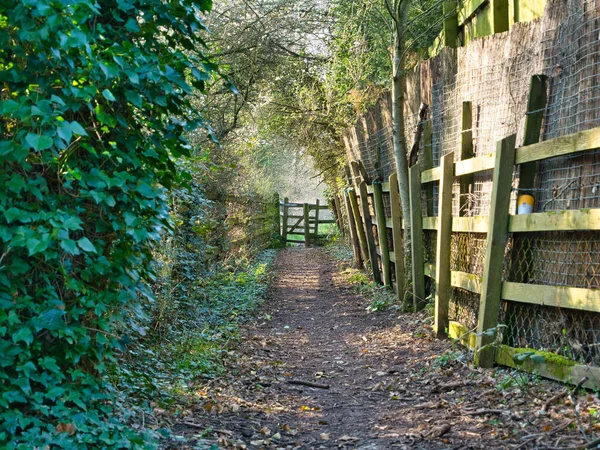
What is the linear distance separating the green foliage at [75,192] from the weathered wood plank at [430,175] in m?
4.04

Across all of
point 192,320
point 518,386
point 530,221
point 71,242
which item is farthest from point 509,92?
point 192,320

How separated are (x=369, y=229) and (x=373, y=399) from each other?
681 cm

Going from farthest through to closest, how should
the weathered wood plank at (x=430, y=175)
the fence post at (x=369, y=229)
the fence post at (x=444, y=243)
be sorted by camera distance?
the fence post at (x=369, y=229) → the weathered wood plank at (x=430, y=175) → the fence post at (x=444, y=243)

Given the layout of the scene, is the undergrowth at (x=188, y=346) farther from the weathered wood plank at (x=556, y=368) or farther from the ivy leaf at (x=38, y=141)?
the weathered wood plank at (x=556, y=368)

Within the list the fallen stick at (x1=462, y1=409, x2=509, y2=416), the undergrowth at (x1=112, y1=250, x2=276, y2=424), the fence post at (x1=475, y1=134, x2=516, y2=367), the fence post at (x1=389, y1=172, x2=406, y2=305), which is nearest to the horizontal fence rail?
the fence post at (x1=475, y1=134, x2=516, y2=367)

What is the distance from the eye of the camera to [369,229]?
38.7ft

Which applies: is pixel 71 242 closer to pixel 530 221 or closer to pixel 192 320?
pixel 530 221

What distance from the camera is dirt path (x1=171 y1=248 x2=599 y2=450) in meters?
3.94

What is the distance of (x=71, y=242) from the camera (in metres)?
2.80

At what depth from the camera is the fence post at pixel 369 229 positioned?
11.2m

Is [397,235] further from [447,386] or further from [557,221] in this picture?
[557,221]

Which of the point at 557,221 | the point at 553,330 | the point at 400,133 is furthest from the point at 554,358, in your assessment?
the point at 400,133

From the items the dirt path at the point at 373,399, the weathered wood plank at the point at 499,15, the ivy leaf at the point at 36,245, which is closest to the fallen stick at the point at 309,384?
the dirt path at the point at 373,399

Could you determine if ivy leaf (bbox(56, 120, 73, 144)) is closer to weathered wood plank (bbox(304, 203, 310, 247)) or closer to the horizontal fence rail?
the horizontal fence rail
